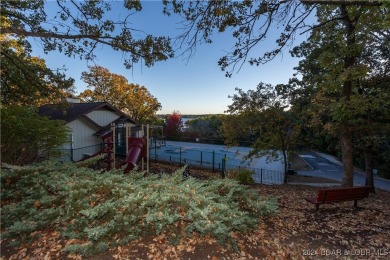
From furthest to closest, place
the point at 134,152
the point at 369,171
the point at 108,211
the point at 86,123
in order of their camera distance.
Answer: the point at 86,123, the point at 134,152, the point at 369,171, the point at 108,211

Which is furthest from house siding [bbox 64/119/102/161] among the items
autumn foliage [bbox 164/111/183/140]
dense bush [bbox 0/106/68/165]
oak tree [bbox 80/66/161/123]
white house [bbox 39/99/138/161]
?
autumn foliage [bbox 164/111/183/140]

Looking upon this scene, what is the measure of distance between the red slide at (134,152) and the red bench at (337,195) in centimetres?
842

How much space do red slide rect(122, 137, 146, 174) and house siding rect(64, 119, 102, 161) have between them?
16.2 feet

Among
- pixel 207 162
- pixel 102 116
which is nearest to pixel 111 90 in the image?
pixel 102 116

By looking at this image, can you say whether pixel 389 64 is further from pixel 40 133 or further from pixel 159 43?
pixel 40 133

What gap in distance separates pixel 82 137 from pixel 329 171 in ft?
72.2

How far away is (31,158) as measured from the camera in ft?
22.2

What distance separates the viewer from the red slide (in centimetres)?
1150

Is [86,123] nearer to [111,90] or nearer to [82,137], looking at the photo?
[82,137]

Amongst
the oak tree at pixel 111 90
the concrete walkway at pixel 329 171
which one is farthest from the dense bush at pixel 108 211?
the oak tree at pixel 111 90

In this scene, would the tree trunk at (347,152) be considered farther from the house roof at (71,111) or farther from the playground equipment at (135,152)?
the house roof at (71,111)

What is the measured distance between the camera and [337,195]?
6203 mm

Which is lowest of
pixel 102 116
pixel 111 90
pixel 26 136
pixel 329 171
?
pixel 329 171

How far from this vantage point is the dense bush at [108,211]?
3418 millimetres
